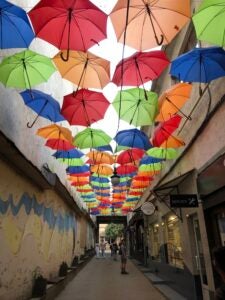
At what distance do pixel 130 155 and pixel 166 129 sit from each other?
2.38m

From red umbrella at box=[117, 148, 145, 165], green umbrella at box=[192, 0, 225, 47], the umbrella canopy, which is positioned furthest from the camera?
red umbrella at box=[117, 148, 145, 165]

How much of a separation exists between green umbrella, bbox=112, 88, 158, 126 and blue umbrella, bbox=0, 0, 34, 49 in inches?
103

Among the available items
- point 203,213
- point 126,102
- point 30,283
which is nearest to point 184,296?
point 203,213

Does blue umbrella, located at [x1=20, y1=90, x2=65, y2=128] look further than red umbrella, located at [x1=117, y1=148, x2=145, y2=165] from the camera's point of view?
No

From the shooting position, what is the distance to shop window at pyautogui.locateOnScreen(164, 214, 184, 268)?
10.8 m

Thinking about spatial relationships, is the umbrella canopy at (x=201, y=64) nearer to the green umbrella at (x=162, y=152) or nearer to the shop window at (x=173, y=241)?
the green umbrella at (x=162, y=152)

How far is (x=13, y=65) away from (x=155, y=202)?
35.9 feet

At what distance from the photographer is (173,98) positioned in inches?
286

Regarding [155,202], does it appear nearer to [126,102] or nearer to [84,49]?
[126,102]

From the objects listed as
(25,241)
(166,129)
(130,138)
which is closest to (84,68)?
(130,138)

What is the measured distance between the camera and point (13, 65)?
5836 mm

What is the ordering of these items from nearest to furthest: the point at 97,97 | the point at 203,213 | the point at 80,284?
the point at 97,97, the point at 203,213, the point at 80,284

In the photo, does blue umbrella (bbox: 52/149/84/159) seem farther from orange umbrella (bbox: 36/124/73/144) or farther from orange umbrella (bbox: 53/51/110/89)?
orange umbrella (bbox: 53/51/110/89)

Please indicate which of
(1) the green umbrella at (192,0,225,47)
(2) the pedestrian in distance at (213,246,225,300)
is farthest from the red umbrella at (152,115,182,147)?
(2) the pedestrian in distance at (213,246,225,300)
